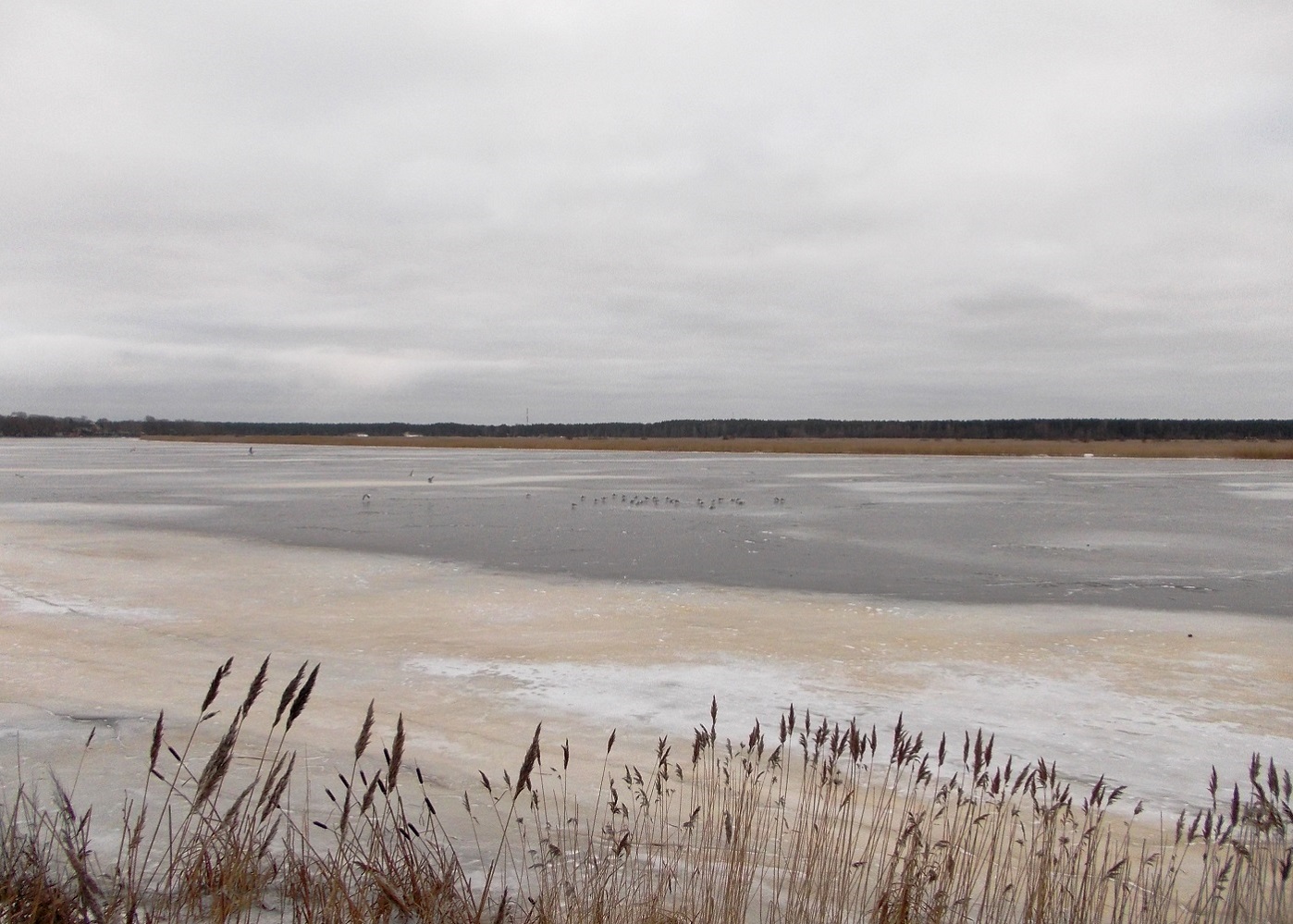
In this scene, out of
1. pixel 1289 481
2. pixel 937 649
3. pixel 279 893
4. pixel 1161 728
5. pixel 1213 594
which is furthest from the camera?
pixel 1289 481

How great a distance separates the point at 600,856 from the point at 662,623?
583 centimetres

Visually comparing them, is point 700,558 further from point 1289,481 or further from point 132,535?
point 1289,481

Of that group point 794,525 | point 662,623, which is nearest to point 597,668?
point 662,623

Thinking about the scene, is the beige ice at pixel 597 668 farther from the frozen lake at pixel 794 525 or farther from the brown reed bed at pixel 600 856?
the frozen lake at pixel 794 525

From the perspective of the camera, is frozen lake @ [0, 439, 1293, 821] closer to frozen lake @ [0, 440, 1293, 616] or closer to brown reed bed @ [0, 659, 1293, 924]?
frozen lake @ [0, 440, 1293, 616]

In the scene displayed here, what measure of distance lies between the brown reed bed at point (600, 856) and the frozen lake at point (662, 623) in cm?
88

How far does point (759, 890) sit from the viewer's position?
363 centimetres

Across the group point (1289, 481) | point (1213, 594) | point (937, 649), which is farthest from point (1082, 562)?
point (1289, 481)

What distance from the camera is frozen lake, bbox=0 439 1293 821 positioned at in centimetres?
620

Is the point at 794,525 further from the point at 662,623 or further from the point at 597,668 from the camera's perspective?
the point at 597,668

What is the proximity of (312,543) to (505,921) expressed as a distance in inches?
545

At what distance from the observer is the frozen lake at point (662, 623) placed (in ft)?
20.3

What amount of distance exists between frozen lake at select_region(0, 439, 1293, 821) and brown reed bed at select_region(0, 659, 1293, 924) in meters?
0.88

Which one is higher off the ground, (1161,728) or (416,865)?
(416,865)
